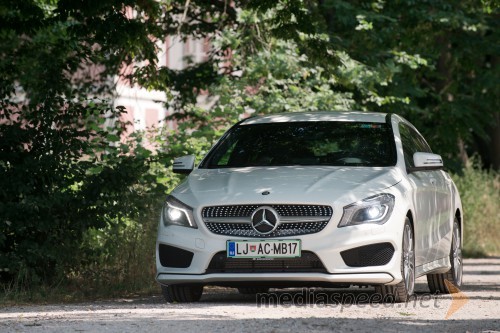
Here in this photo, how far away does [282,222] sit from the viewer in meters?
10.8

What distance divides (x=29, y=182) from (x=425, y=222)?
3.99 metres

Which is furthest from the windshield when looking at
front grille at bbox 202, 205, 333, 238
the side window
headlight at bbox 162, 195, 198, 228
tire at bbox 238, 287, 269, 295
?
tire at bbox 238, 287, 269, 295

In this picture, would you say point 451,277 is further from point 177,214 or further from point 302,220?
point 177,214

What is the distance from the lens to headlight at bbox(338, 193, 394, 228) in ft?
35.2

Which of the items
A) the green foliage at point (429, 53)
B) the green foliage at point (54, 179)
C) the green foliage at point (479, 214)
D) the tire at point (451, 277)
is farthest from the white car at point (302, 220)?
the green foliage at point (479, 214)

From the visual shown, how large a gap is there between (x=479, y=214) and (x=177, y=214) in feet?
47.2

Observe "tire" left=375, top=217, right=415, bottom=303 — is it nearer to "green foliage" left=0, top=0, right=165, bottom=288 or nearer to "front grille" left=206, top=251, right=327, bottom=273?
"front grille" left=206, top=251, right=327, bottom=273

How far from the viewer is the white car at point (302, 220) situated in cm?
1070

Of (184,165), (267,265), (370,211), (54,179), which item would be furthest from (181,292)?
(54,179)

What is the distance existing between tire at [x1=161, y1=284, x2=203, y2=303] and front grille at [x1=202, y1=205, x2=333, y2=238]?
75cm

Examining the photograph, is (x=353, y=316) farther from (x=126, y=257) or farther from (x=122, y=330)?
(x=126, y=257)

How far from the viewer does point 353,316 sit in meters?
9.96

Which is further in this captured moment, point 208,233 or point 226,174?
point 226,174

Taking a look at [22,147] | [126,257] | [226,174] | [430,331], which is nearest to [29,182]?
[22,147]
